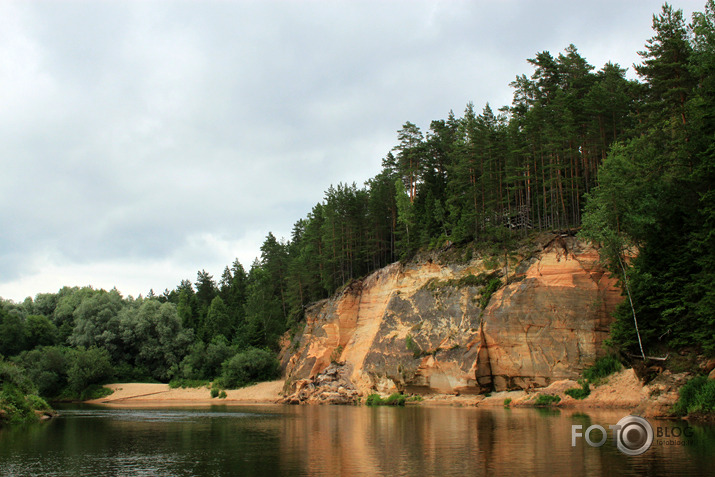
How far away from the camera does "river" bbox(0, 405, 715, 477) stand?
1619 cm

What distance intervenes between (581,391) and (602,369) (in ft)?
7.77

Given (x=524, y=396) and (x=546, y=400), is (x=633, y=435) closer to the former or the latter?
(x=546, y=400)

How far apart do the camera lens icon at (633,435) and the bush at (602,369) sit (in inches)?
439

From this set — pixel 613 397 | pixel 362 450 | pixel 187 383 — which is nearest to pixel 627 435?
pixel 362 450

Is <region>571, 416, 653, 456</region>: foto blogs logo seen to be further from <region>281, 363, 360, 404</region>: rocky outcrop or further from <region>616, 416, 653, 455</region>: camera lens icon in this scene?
<region>281, 363, 360, 404</region>: rocky outcrop

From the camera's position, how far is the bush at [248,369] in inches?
2815

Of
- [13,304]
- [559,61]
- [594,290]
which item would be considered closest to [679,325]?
[594,290]

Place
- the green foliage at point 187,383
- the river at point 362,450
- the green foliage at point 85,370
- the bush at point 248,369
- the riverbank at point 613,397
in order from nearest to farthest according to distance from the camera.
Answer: the river at point 362,450 < the riverbank at point 613,397 < the bush at point 248,369 < the green foliage at point 85,370 < the green foliage at point 187,383

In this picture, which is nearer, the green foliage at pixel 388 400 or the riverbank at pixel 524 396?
the riverbank at pixel 524 396

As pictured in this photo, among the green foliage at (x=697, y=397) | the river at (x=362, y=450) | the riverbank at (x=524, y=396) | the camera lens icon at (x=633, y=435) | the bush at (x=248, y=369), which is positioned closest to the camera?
the river at (x=362, y=450)

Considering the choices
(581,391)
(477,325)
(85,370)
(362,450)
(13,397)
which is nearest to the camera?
(362,450)

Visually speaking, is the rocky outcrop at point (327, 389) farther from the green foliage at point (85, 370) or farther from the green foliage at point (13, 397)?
the green foliage at point (85, 370)

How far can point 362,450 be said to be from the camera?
20781 millimetres

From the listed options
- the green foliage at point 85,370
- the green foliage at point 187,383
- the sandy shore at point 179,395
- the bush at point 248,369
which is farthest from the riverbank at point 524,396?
the green foliage at point 85,370
